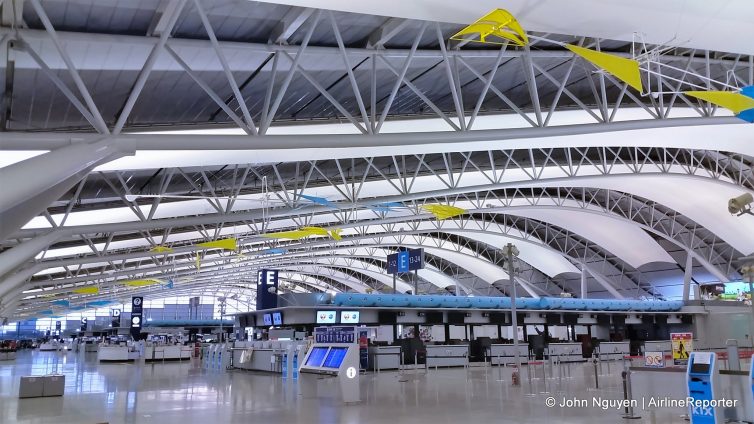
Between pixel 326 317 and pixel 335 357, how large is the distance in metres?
15.6

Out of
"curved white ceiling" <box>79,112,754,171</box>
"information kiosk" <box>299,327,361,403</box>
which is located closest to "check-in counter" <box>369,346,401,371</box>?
"information kiosk" <box>299,327,361,403</box>

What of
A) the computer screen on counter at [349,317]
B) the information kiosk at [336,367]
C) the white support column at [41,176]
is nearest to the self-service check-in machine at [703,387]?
the information kiosk at [336,367]

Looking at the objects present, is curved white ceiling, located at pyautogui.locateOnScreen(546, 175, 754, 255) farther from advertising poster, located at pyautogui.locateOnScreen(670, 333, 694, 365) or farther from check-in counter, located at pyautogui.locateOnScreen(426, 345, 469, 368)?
advertising poster, located at pyautogui.locateOnScreen(670, 333, 694, 365)

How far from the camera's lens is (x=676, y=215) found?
38.6 m

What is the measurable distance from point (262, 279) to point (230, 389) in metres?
16.3

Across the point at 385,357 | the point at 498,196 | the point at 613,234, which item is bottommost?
the point at 385,357

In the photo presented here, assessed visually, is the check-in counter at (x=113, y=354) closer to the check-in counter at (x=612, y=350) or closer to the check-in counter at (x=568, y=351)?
the check-in counter at (x=568, y=351)

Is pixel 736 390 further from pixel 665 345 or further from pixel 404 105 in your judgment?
pixel 665 345

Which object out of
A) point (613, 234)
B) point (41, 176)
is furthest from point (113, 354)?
point (613, 234)

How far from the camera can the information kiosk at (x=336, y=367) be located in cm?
1352

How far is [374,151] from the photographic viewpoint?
58.0ft

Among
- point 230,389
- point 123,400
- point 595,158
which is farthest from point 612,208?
point 123,400

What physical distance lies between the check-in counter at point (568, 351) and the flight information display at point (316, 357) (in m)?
17.8

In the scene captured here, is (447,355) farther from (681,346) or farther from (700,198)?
(700,198)
